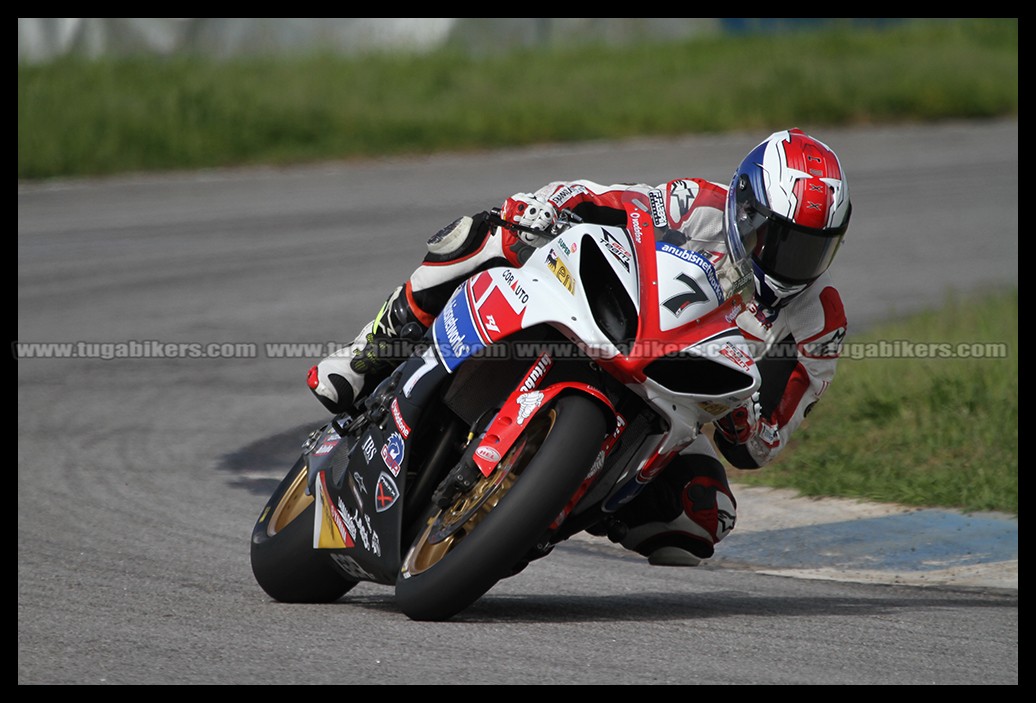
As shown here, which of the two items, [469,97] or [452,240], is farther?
[469,97]

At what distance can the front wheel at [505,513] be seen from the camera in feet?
12.9

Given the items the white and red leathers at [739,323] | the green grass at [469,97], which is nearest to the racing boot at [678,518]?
the white and red leathers at [739,323]

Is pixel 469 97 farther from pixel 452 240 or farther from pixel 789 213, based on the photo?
pixel 789 213

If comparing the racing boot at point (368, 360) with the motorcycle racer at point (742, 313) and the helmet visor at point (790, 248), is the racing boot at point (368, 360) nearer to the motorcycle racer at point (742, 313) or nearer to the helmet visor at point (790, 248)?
the motorcycle racer at point (742, 313)

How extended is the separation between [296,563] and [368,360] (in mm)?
723

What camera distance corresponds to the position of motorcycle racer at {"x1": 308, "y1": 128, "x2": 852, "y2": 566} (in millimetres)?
4305

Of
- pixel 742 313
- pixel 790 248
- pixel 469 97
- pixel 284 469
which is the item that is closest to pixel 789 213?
pixel 790 248

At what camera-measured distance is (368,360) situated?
4.82 m

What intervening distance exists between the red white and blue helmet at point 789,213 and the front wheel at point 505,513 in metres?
0.75

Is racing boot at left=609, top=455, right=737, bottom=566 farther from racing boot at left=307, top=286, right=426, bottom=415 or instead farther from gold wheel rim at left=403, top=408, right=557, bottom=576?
racing boot at left=307, top=286, right=426, bottom=415

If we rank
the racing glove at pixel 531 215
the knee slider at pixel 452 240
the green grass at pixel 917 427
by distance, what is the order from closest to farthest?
the racing glove at pixel 531 215, the knee slider at pixel 452 240, the green grass at pixel 917 427

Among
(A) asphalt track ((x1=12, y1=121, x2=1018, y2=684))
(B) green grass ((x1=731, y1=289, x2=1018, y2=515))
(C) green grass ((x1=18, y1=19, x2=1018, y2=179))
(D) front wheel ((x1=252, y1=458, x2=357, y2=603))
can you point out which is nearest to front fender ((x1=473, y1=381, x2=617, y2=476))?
(A) asphalt track ((x1=12, y1=121, x2=1018, y2=684))

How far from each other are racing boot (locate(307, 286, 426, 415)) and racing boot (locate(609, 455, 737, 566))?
3.02 feet
